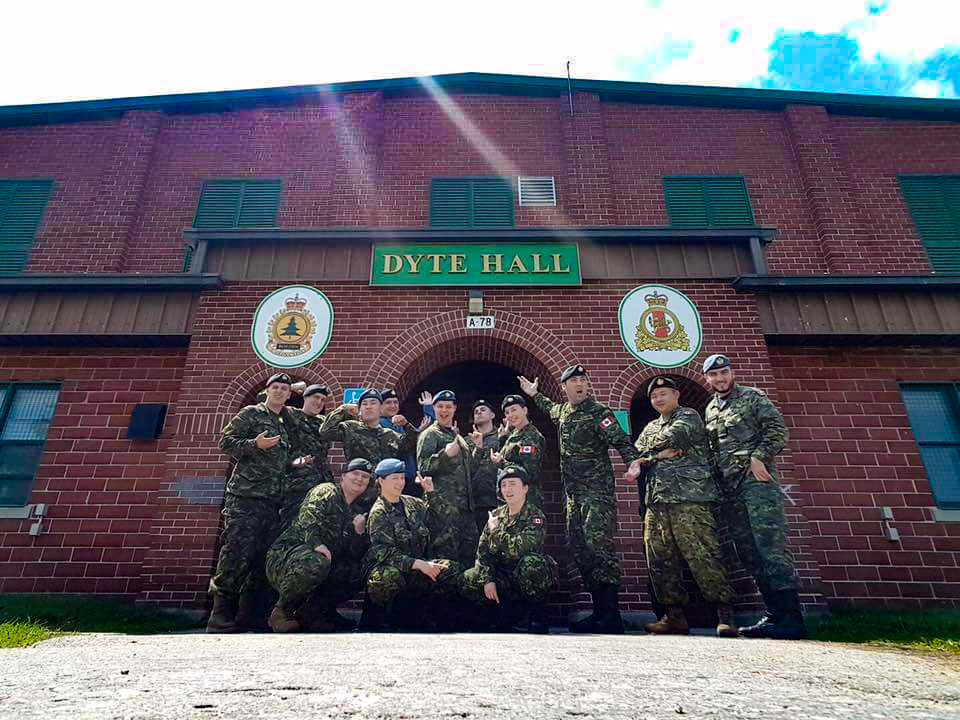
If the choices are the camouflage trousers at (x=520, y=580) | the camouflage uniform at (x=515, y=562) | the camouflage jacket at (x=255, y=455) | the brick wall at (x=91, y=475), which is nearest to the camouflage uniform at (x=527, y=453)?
the camouflage uniform at (x=515, y=562)

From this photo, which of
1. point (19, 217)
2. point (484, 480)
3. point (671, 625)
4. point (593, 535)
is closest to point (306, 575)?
point (484, 480)

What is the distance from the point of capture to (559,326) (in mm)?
7137

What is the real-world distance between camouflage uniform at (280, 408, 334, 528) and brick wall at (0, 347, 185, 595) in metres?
2.63

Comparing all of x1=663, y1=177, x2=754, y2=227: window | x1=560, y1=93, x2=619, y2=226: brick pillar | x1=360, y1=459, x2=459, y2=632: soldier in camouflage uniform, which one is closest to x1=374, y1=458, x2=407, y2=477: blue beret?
x1=360, y1=459, x2=459, y2=632: soldier in camouflage uniform

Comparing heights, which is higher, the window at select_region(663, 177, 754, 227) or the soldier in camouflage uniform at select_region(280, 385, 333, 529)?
the window at select_region(663, 177, 754, 227)

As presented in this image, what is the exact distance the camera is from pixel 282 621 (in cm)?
420

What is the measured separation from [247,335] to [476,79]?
648 centimetres

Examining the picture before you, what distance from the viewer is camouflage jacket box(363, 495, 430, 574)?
4.25 m

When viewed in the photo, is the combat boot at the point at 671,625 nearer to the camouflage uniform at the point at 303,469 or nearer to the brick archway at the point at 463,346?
the brick archway at the point at 463,346

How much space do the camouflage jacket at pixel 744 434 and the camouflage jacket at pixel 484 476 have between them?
2032 mm

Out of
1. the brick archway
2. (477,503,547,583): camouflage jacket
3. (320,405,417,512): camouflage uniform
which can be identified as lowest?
(477,503,547,583): camouflage jacket

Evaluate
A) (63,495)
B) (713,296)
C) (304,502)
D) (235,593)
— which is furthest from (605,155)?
(63,495)

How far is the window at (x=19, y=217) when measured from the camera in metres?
9.19

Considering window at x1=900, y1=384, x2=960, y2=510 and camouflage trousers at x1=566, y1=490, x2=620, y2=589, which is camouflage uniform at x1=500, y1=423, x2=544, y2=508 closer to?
camouflage trousers at x1=566, y1=490, x2=620, y2=589
